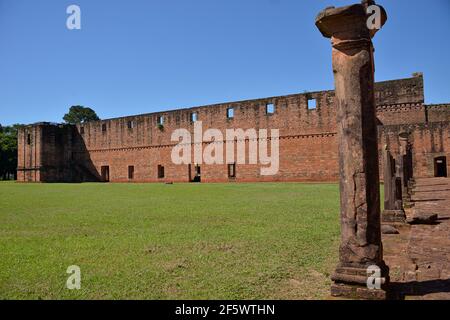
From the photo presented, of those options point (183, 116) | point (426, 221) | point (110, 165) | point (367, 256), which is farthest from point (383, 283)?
point (110, 165)

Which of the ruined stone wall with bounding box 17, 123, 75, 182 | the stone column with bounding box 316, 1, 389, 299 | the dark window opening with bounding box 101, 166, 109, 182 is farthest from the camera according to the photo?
the dark window opening with bounding box 101, 166, 109, 182

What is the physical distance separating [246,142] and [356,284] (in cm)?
2213

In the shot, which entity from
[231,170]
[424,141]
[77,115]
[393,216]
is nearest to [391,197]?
[393,216]

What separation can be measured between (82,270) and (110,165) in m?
29.7

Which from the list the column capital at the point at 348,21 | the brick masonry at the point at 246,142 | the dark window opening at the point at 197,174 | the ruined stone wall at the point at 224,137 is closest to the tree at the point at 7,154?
→ the brick masonry at the point at 246,142

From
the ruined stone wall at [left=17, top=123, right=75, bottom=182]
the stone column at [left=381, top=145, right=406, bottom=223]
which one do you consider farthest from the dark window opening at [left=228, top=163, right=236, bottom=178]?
the stone column at [left=381, top=145, right=406, bottom=223]

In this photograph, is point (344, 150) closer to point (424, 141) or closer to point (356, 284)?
point (356, 284)

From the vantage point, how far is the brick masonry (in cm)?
2183

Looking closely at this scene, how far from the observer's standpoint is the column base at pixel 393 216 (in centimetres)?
697

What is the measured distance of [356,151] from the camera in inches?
127

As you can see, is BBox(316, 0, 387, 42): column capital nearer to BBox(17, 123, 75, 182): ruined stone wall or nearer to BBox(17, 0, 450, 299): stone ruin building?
BBox(17, 0, 450, 299): stone ruin building

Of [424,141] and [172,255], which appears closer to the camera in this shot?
[172,255]

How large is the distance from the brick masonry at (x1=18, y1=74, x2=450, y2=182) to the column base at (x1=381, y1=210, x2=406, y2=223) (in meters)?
14.2

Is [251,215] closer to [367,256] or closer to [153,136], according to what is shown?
[367,256]
